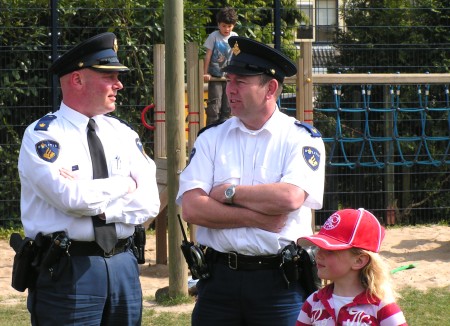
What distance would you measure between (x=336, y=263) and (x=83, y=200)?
3.83ft

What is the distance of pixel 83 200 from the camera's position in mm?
4281

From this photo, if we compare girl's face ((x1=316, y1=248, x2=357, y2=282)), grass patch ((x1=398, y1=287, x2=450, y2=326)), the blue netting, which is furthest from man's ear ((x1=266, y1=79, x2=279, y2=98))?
the blue netting

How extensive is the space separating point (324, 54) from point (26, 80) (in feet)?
12.9

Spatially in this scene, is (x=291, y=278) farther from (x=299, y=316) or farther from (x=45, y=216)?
(x=45, y=216)

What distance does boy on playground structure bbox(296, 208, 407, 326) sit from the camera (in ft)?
12.5

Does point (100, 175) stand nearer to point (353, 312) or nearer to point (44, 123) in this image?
point (44, 123)

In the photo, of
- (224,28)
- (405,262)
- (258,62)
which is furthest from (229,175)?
(224,28)

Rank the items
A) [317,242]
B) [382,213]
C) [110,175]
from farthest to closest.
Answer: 1. [382,213]
2. [110,175]
3. [317,242]

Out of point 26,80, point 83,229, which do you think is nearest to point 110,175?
point 83,229

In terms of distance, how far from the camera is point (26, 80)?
36.1 ft

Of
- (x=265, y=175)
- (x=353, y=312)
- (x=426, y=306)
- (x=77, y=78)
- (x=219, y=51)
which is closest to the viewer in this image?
(x=353, y=312)

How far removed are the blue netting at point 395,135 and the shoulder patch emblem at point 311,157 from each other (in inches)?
278

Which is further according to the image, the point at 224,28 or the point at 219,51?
the point at 224,28

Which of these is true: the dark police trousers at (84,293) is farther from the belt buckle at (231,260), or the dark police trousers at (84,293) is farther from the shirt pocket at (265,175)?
the shirt pocket at (265,175)
